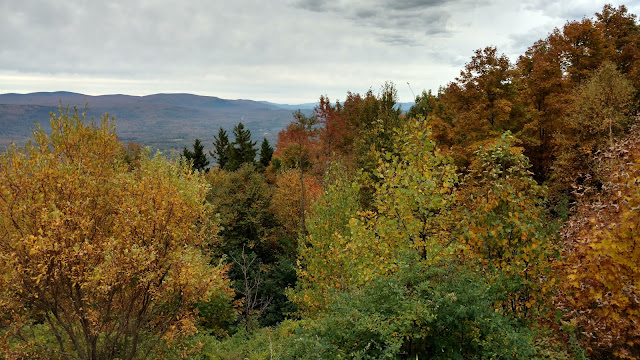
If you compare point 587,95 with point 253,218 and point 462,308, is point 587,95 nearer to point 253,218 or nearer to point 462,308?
point 462,308

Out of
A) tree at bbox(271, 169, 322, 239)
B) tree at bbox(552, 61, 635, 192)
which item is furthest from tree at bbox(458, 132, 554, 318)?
tree at bbox(271, 169, 322, 239)

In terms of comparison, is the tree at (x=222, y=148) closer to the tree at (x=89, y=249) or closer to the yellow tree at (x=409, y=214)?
the tree at (x=89, y=249)

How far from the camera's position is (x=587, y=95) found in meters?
24.2

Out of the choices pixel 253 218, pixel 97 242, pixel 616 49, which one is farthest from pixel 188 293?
pixel 616 49

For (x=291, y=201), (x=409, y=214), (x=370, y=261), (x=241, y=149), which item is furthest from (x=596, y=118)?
(x=241, y=149)

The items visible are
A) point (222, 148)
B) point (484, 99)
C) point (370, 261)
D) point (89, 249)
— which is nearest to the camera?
point (370, 261)

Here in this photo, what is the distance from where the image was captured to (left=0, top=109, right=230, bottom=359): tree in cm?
1069

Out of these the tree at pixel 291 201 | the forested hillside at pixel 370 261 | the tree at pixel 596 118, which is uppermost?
the tree at pixel 596 118

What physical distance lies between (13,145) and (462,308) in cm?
1507

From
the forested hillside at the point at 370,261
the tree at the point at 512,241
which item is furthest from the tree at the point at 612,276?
the tree at the point at 512,241

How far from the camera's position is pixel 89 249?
10547 mm

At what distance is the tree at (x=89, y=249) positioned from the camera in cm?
1069

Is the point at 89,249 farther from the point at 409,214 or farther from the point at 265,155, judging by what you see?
Result: the point at 265,155

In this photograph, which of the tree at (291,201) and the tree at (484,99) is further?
the tree at (291,201)
